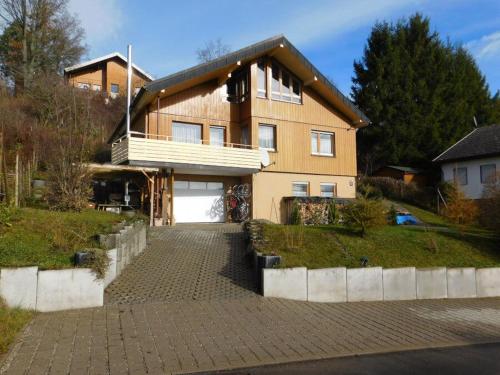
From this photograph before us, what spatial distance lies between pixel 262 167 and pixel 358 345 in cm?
1423

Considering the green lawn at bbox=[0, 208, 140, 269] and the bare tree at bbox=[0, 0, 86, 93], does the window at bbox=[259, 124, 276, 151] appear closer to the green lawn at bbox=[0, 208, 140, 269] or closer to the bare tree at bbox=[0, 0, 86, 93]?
the green lawn at bbox=[0, 208, 140, 269]

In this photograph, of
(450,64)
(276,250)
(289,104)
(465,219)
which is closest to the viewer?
(276,250)

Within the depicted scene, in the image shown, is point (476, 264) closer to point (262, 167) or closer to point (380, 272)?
point (380, 272)

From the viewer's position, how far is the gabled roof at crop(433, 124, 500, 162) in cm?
3028

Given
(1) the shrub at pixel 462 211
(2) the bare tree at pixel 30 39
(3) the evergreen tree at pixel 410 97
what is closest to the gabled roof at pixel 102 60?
(2) the bare tree at pixel 30 39

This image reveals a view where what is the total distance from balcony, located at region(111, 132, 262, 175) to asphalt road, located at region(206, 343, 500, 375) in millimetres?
12832

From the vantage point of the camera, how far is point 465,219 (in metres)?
15.6

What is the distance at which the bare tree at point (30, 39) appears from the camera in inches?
1400

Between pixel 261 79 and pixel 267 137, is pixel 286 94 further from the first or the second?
pixel 267 137

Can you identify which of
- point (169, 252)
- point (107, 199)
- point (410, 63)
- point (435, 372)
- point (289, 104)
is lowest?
point (435, 372)

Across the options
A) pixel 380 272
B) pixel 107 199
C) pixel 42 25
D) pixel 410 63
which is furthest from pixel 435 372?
pixel 42 25

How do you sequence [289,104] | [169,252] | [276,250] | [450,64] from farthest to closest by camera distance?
[450,64]
[289,104]
[169,252]
[276,250]

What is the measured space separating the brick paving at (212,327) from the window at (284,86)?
491 inches

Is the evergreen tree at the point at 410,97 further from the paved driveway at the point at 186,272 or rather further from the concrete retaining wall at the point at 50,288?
the concrete retaining wall at the point at 50,288
